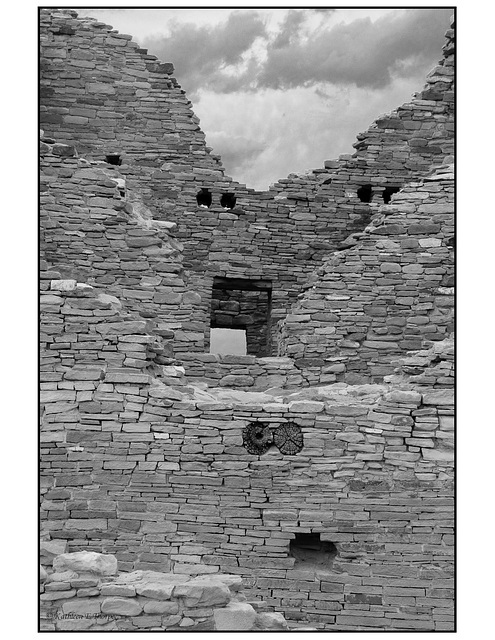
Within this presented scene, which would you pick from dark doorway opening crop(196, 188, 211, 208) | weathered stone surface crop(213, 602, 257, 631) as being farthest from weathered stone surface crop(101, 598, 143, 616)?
dark doorway opening crop(196, 188, 211, 208)

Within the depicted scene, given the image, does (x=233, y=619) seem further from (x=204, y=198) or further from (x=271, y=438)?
(x=204, y=198)

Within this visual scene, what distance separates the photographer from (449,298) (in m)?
10.9

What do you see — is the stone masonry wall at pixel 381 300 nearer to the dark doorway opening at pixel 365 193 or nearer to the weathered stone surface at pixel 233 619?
the dark doorway opening at pixel 365 193

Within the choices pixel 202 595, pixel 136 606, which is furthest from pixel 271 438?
pixel 136 606

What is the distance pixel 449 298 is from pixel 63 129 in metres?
8.01

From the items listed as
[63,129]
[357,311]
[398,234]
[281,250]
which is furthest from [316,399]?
[63,129]

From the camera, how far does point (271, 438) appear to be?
8414mm

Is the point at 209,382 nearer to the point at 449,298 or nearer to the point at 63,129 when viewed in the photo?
the point at 449,298

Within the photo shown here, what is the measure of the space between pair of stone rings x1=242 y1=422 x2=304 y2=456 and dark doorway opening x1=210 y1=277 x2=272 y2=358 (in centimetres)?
630

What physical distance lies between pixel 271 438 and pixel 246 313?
23.0 ft

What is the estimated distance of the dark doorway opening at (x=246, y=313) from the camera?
1506cm

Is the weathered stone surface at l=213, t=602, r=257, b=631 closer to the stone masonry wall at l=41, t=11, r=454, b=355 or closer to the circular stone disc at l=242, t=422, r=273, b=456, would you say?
the circular stone disc at l=242, t=422, r=273, b=456

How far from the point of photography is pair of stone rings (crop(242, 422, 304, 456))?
27.6ft

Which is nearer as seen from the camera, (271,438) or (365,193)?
(271,438)
